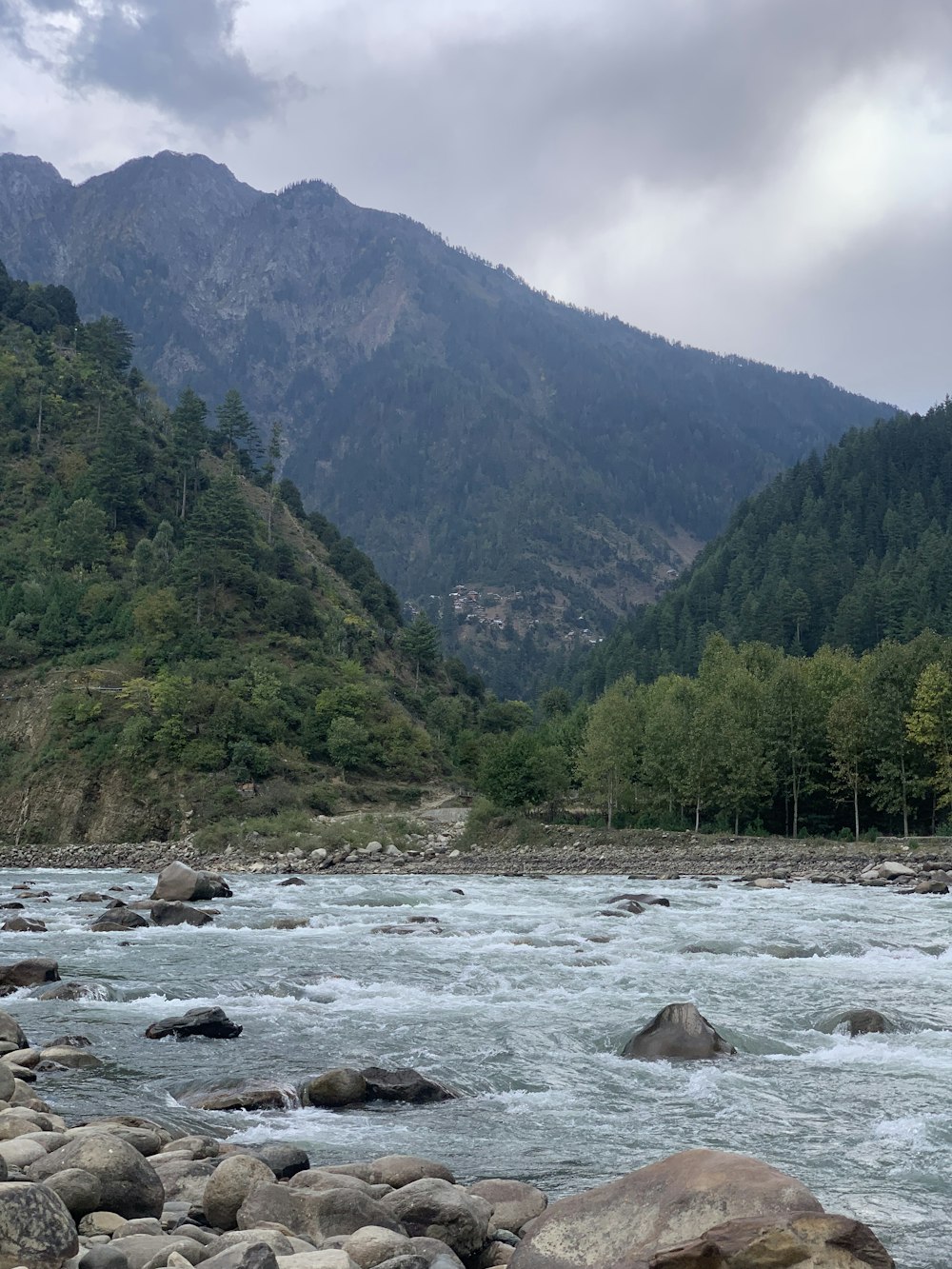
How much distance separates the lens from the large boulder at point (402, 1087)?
1580 centimetres

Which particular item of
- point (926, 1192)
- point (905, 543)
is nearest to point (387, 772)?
point (926, 1192)

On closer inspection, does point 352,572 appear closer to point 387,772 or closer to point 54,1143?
point 387,772

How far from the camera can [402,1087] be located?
15.8 metres

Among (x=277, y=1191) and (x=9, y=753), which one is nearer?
(x=277, y=1191)

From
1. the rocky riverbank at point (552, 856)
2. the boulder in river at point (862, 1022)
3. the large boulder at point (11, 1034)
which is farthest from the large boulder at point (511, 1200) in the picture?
the rocky riverbank at point (552, 856)

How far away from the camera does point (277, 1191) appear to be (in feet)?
34.4

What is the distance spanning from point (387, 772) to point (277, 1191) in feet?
253

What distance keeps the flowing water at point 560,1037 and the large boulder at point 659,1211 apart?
2.62m

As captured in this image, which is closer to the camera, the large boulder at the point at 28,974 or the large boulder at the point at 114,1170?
the large boulder at the point at 114,1170

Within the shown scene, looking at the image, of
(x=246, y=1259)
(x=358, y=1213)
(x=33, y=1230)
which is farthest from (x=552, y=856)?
(x=246, y=1259)

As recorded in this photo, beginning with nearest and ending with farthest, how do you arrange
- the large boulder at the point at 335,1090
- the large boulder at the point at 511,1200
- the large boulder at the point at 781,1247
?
the large boulder at the point at 781,1247 → the large boulder at the point at 511,1200 → the large boulder at the point at 335,1090

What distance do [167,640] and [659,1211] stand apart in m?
83.9

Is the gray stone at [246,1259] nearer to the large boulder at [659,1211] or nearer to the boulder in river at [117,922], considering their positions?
the large boulder at [659,1211]

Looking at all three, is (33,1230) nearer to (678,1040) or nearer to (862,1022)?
(678,1040)
